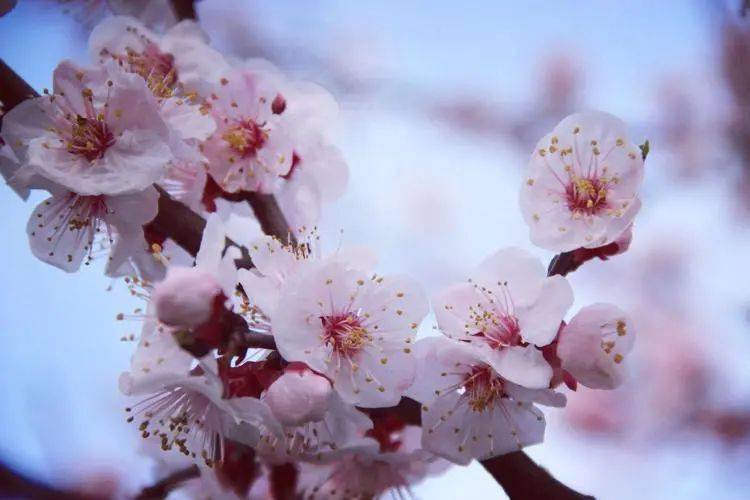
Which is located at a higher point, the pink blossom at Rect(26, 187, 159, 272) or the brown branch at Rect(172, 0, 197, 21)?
the brown branch at Rect(172, 0, 197, 21)

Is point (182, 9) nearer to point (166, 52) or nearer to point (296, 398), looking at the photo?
point (166, 52)

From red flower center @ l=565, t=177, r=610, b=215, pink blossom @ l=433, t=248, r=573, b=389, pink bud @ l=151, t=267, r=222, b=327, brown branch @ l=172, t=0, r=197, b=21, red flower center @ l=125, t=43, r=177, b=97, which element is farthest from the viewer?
brown branch @ l=172, t=0, r=197, b=21

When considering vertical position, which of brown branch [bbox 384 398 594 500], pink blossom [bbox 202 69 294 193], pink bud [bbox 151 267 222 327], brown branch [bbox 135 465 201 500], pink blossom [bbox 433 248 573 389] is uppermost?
pink blossom [bbox 202 69 294 193]

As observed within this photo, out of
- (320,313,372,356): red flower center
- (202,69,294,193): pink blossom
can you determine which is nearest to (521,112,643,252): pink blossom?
(320,313,372,356): red flower center

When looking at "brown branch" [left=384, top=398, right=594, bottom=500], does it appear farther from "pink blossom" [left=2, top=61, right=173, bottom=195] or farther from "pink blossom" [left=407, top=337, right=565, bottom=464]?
"pink blossom" [left=2, top=61, right=173, bottom=195]

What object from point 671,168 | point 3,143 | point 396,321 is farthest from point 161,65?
point 671,168

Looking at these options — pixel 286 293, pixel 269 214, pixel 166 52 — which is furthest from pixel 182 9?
pixel 286 293

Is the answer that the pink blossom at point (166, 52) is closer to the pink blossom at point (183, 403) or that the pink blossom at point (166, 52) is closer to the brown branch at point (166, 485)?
the pink blossom at point (183, 403)
